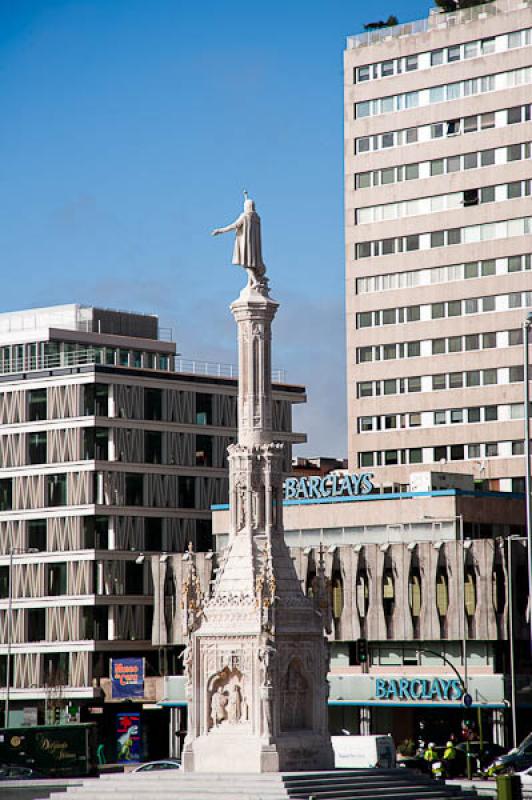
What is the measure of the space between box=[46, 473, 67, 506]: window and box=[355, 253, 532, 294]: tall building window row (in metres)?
24.7

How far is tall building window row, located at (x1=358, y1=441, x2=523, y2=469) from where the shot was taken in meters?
113

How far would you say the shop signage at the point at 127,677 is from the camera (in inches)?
4628

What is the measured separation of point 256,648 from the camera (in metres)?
58.0

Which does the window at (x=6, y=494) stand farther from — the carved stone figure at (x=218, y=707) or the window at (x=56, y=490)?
the carved stone figure at (x=218, y=707)

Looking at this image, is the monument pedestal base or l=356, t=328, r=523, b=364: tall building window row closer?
→ the monument pedestal base

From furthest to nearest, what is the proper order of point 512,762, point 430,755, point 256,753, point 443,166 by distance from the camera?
point 443,166 → point 430,755 → point 512,762 → point 256,753

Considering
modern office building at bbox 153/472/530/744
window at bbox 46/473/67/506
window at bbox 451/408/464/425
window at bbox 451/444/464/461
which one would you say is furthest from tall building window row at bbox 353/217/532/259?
window at bbox 46/473/67/506

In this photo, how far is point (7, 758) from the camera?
86.8m

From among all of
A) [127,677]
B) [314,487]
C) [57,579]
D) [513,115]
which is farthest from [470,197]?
[127,677]

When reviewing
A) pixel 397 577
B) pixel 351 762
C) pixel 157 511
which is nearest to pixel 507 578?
pixel 397 577

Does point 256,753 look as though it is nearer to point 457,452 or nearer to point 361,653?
point 361,653

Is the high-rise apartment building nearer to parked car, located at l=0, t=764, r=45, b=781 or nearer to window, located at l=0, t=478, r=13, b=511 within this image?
window, located at l=0, t=478, r=13, b=511

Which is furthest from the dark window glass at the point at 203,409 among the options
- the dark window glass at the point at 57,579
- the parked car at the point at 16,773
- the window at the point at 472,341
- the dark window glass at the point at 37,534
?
the parked car at the point at 16,773

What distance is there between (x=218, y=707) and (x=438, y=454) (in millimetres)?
59050
